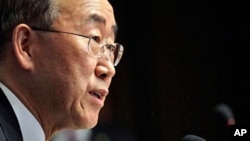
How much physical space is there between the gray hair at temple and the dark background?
2289mm

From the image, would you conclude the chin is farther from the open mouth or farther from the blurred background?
the blurred background

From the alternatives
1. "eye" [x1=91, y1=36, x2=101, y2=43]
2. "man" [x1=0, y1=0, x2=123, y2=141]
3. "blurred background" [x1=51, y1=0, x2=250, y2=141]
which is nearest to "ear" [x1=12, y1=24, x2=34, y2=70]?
"man" [x1=0, y1=0, x2=123, y2=141]

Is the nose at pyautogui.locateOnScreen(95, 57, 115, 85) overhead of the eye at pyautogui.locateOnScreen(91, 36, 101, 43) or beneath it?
beneath

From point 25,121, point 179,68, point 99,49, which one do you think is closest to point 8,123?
point 25,121

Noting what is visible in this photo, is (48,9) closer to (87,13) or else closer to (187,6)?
(87,13)

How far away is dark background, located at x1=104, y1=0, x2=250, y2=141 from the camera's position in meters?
3.69

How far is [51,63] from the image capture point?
1328 millimetres

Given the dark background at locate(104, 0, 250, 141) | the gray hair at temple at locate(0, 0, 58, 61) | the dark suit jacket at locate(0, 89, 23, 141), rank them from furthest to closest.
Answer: the dark background at locate(104, 0, 250, 141)
the gray hair at temple at locate(0, 0, 58, 61)
the dark suit jacket at locate(0, 89, 23, 141)

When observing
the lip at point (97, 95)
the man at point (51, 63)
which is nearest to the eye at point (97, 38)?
the man at point (51, 63)

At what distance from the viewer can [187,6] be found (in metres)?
3.86

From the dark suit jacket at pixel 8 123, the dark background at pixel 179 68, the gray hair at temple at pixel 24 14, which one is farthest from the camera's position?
the dark background at pixel 179 68

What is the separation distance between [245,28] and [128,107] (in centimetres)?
89

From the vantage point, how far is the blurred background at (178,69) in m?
3.69

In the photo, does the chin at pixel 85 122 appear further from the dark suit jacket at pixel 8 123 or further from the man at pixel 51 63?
the dark suit jacket at pixel 8 123
